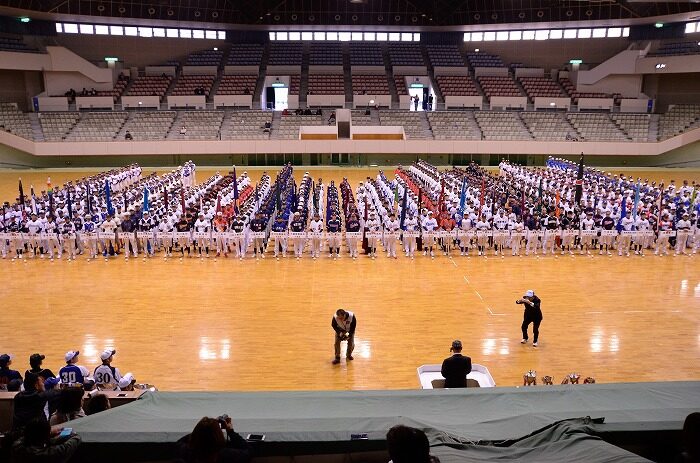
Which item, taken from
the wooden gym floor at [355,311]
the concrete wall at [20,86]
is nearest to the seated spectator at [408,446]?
the wooden gym floor at [355,311]

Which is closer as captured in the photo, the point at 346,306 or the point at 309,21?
the point at 346,306

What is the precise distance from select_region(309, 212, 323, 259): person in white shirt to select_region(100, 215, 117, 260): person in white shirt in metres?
6.53

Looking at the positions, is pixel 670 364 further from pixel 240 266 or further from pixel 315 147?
pixel 315 147

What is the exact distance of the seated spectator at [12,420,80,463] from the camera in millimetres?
4367

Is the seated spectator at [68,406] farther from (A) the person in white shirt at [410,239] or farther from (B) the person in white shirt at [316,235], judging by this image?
(A) the person in white shirt at [410,239]

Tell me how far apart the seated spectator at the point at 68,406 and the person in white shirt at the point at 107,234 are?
13655mm

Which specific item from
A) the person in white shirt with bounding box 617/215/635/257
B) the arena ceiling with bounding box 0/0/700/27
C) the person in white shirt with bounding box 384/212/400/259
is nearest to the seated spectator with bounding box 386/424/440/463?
the person in white shirt with bounding box 384/212/400/259

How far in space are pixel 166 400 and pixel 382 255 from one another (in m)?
13.6

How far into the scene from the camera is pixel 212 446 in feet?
13.0

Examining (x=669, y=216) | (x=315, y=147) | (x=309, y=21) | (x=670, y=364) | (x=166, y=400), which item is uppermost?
(x=309, y=21)

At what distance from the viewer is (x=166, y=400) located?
19.6ft

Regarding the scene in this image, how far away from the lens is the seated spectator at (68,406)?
561 centimetres

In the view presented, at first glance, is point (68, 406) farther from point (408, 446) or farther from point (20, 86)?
point (20, 86)

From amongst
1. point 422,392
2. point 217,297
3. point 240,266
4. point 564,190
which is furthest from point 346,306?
point 564,190
